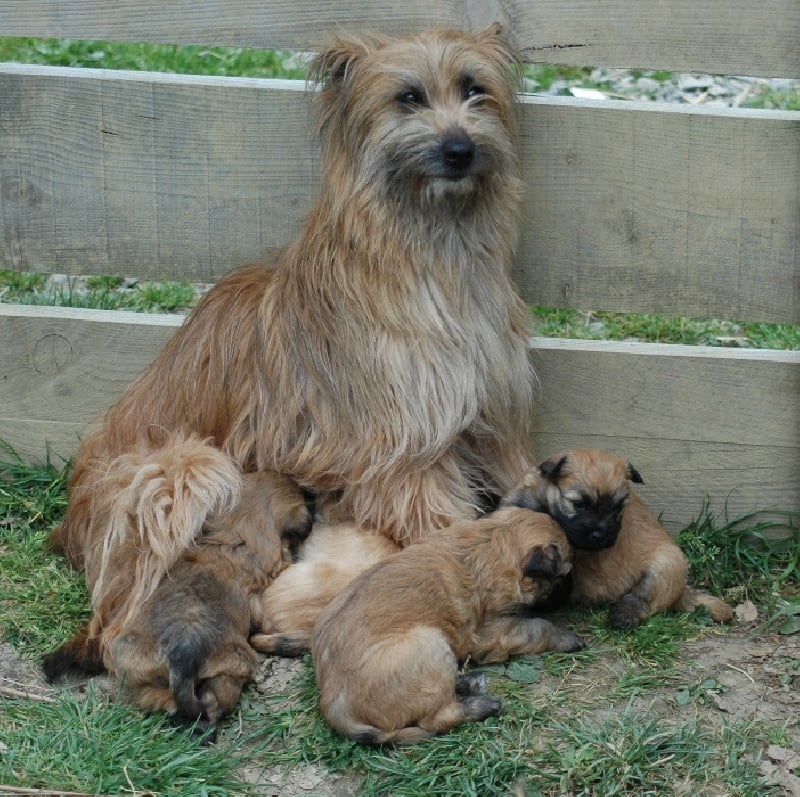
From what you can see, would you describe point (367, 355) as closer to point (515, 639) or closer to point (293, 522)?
point (293, 522)

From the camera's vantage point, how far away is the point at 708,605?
472 cm

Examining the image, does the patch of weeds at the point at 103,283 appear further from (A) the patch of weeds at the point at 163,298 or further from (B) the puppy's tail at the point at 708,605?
(B) the puppy's tail at the point at 708,605

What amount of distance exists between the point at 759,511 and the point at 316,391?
1.98 m

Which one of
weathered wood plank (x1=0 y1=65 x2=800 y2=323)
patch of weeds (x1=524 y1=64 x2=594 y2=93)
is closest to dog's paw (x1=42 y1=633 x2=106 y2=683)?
weathered wood plank (x1=0 y1=65 x2=800 y2=323)

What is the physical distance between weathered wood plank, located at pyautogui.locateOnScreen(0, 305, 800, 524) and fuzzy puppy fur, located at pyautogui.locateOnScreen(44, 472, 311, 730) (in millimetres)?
1138

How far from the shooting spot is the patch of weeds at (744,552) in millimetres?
4984

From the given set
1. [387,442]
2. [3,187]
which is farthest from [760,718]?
[3,187]

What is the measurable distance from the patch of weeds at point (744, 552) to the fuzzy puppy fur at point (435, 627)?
841 mm

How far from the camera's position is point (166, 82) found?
5023mm

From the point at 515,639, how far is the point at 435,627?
43cm

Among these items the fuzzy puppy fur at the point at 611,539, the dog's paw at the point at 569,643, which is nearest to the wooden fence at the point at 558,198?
the fuzzy puppy fur at the point at 611,539

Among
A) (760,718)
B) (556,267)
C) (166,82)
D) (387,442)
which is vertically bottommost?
(760,718)

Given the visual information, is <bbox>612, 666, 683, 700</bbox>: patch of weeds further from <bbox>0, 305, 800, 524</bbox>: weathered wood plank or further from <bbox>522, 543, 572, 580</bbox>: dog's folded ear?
<bbox>0, 305, 800, 524</bbox>: weathered wood plank

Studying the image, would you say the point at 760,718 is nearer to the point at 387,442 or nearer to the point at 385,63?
the point at 387,442
